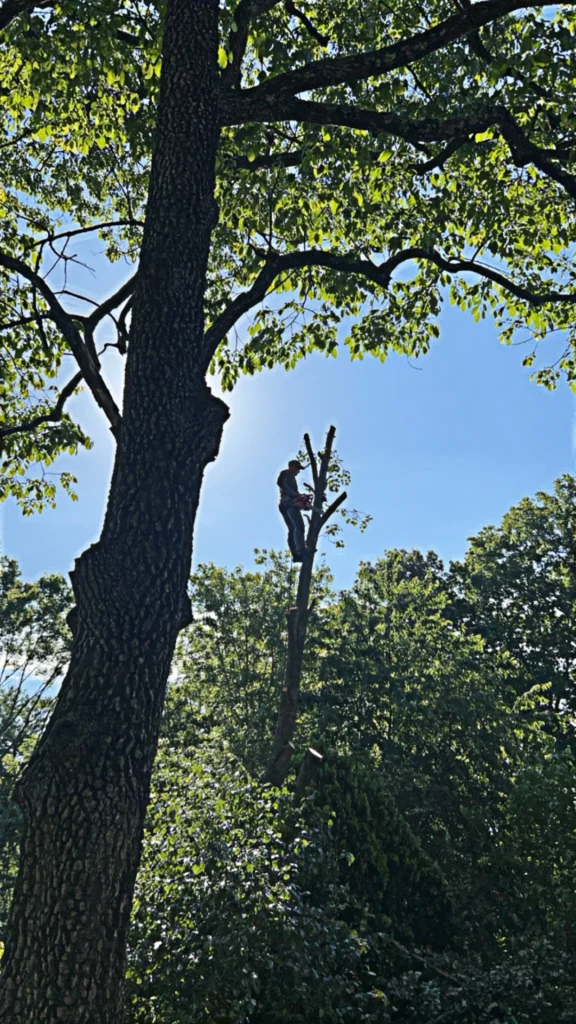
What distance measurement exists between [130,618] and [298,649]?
6.52 metres

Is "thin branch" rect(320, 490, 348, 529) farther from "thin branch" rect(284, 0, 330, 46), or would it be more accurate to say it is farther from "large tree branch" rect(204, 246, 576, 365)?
"thin branch" rect(284, 0, 330, 46)

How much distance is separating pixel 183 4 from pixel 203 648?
1991cm

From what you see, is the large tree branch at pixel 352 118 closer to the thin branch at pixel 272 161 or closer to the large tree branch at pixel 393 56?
the large tree branch at pixel 393 56

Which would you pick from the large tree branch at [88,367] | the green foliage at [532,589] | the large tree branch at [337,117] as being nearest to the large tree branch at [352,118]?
the large tree branch at [337,117]

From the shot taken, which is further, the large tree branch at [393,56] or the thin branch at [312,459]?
the thin branch at [312,459]

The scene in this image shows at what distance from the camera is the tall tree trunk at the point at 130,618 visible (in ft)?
9.04

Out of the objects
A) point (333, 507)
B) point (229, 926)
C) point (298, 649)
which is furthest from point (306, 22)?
point (229, 926)

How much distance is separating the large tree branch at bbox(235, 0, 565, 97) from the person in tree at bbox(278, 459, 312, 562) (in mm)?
7186

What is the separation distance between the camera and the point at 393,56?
14.7 feet

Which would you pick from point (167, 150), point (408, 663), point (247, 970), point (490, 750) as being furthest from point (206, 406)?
point (408, 663)

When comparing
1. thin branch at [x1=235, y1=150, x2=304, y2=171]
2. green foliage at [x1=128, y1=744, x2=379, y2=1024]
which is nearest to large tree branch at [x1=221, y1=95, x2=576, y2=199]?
thin branch at [x1=235, y1=150, x2=304, y2=171]

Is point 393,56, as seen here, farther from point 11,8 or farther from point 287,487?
point 287,487

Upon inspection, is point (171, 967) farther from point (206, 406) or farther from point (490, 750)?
point (490, 750)

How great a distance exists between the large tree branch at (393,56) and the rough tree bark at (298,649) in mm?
6385
